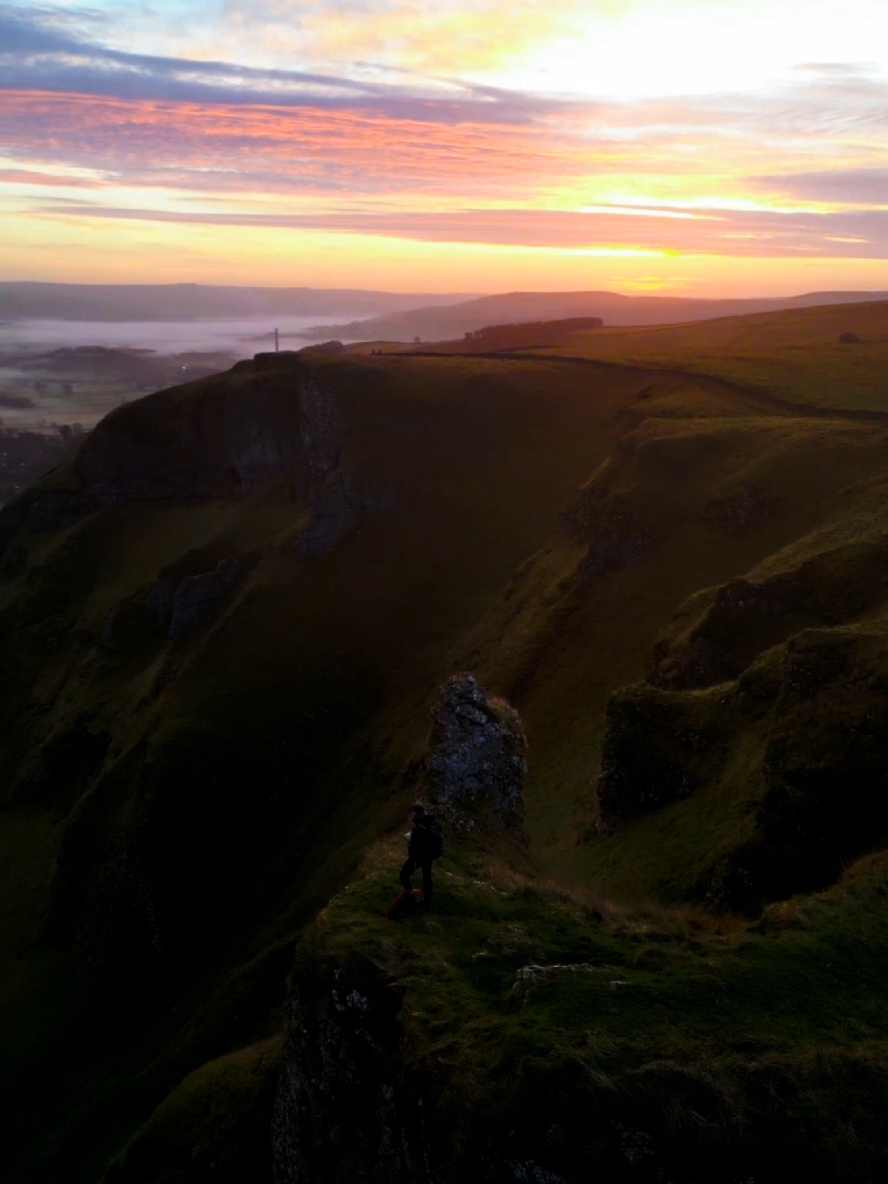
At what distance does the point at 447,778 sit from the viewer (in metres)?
27.6

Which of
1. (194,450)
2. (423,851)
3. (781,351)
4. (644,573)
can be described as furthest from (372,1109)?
(781,351)

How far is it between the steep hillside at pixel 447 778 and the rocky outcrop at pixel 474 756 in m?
0.27

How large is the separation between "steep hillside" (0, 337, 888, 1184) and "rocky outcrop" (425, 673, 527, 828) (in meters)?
0.27

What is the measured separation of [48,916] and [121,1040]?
50.2 feet

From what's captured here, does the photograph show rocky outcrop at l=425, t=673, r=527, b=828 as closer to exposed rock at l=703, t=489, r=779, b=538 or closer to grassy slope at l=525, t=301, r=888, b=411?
exposed rock at l=703, t=489, r=779, b=538

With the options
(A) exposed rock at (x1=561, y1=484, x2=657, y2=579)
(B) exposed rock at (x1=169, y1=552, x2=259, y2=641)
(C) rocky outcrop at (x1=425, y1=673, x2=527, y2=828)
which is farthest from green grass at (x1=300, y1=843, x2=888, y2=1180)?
(B) exposed rock at (x1=169, y1=552, x2=259, y2=641)

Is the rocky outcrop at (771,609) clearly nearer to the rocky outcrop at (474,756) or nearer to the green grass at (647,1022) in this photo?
the rocky outcrop at (474,756)

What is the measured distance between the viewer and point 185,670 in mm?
76812

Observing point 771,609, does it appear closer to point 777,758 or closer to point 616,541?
point 777,758

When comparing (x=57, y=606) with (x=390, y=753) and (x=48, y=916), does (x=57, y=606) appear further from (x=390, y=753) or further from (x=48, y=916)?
(x=390, y=753)

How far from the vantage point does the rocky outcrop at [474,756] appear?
27.5 m

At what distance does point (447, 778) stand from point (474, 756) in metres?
1.54

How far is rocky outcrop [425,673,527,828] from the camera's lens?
27.5 meters

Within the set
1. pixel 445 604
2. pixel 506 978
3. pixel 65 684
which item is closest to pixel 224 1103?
pixel 506 978
